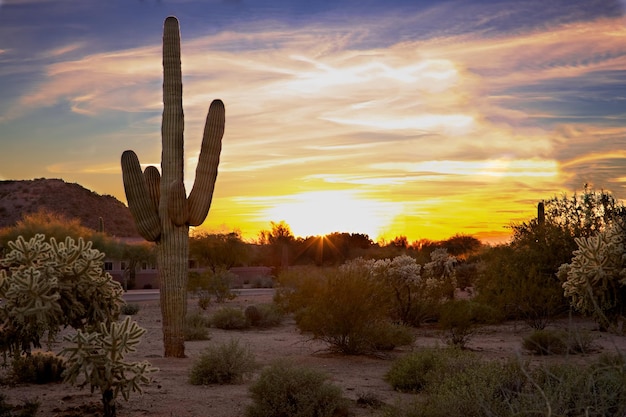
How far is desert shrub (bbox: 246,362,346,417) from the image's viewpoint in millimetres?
10773

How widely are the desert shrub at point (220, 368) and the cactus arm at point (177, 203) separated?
369cm

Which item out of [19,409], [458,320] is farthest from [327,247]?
[19,409]

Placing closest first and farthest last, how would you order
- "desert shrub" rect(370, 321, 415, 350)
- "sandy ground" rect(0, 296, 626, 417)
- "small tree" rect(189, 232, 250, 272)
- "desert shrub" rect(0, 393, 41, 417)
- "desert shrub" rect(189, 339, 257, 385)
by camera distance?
"desert shrub" rect(0, 393, 41, 417), "sandy ground" rect(0, 296, 626, 417), "desert shrub" rect(189, 339, 257, 385), "desert shrub" rect(370, 321, 415, 350), "small tree" rect(189, 232, 250, 272)

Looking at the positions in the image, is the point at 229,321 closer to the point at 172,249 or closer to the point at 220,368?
the point at 172,249

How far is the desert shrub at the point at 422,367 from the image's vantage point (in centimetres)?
1223

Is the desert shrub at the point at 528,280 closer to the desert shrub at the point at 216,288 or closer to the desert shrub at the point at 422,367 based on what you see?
the desert shrub at the point at 422,367

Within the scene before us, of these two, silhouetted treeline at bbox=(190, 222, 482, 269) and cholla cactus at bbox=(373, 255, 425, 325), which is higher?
silhouetted treeline at bbox=(190, 222, 482, 269)

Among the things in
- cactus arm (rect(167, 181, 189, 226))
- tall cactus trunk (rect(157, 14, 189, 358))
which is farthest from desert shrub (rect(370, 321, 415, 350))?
cactus arm (rect(167, 181, 189, 226))

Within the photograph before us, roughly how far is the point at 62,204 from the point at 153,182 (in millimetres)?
73268

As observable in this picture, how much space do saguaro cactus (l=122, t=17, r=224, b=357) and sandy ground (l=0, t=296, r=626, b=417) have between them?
125cm

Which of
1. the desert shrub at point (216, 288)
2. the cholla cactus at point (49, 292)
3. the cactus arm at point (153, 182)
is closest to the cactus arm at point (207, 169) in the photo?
the cactus arm at point (153, 182)

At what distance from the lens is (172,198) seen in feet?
53.6

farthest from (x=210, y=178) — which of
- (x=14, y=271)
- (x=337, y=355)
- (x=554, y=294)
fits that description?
(x=554, y=294)

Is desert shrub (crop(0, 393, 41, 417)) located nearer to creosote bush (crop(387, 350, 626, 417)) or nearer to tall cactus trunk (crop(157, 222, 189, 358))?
creosote bush (crop(387, 350, 626, 417))
